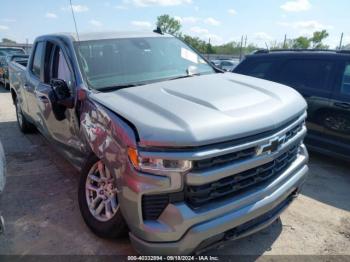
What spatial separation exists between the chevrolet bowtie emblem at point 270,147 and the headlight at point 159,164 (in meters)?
0.59

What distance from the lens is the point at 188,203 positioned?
7.59ft

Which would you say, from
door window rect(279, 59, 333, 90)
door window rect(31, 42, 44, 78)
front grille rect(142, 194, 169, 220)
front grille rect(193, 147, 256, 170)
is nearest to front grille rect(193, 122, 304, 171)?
front grille rect(193, 147, 256, 170)

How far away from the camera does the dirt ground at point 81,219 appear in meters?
3.02

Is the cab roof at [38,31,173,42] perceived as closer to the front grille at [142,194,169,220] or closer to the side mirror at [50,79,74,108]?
the side mirror at [50,79,74,108]

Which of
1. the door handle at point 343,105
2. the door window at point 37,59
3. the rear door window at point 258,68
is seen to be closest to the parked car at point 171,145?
the door window at point 37,59

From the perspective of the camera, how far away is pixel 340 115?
464 centimetres

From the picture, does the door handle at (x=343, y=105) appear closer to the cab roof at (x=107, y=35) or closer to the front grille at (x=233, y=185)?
the front grille at (x=233, y=185)

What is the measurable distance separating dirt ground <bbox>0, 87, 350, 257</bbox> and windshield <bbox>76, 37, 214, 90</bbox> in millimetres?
1433

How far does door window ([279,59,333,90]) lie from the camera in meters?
4.91

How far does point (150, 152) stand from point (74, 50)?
1.81m

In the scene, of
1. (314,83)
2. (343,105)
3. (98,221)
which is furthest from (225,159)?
(314,83)

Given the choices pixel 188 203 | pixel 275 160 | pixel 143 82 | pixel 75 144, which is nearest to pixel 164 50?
pixel 143 82

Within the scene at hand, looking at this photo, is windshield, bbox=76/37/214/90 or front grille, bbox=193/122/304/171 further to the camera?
windshield, bbox=76/37/214/90

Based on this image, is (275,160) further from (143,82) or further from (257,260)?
(143,82)
